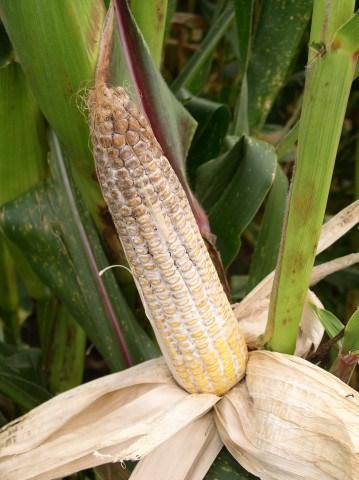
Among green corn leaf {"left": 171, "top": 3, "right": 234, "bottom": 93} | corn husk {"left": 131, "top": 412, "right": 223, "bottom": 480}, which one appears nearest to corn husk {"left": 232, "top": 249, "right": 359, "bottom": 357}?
corn husk {"left": 131, "top": 412, "right": 223, "bottom": 480}

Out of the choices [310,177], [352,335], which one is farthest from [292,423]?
[310,177]

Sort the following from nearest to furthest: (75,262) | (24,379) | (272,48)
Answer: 1. (75,262)
2. (24,379)
3. (272,48)

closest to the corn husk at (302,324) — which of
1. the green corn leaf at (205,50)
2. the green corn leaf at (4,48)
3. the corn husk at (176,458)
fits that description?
the corn husk at (176,458)

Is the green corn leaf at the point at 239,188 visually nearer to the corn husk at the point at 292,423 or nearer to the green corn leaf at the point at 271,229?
the green corn leaf at the point at 271,229

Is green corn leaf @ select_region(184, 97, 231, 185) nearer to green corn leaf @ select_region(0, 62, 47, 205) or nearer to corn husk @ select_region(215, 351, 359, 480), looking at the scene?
green corn leaf @ select_region(0, 62, 47, 205)

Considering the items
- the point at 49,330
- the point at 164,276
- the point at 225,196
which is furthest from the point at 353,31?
the point at 49,330

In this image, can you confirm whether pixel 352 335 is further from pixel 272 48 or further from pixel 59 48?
pixel 272 48
